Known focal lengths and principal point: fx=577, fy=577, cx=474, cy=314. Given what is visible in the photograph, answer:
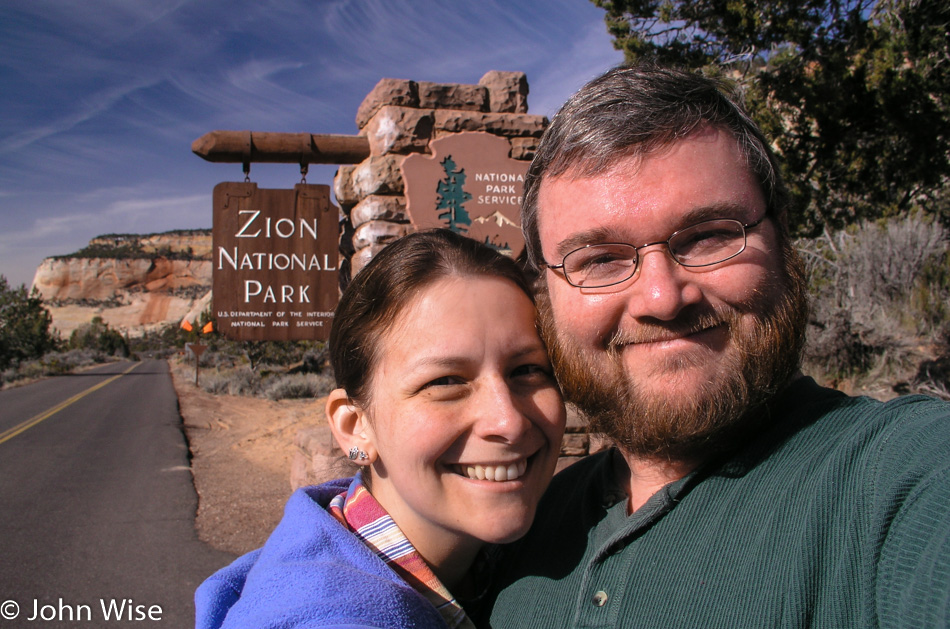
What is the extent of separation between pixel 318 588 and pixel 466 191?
3.37m

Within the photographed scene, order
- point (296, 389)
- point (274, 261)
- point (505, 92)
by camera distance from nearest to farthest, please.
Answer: point (274, 261)
point (505, 92)
point (296, 389)

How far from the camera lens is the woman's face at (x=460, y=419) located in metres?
1.17

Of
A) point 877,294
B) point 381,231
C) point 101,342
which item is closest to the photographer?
point 381,231

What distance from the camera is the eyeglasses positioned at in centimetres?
110

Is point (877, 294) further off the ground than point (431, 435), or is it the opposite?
point (877, 294)

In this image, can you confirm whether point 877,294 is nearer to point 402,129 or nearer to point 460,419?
point 402,129

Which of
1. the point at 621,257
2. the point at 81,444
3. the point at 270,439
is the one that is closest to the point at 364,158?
the point at 621,257

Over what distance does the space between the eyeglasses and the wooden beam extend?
11.0ft

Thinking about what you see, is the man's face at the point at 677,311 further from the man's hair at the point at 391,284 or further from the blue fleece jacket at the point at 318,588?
the blue fleece jacket at the point at 318,588

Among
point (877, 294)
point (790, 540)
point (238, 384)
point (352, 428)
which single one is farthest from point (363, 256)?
point (238, 384)

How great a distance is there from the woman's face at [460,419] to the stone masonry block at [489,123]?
10.2ft

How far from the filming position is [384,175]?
404 cm

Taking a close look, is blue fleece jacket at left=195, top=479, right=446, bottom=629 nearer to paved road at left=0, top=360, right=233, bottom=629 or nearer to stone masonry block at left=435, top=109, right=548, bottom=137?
paved road at left=0, top=360, right=233, bottom=629

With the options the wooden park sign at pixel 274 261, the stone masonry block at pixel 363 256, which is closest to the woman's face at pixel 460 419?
the stone masonry block at pixel 363 256
